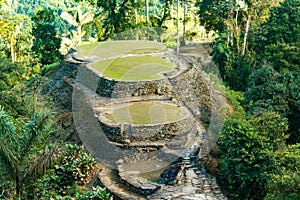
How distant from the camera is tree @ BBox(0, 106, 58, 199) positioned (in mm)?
7348

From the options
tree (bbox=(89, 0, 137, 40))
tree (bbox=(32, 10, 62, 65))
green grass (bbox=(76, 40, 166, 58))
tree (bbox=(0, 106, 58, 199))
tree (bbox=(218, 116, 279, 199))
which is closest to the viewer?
tree (bbox=(0, 106, 58, 199))

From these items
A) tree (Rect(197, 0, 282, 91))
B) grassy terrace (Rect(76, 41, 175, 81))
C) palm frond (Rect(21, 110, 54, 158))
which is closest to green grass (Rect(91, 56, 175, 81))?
grassy terrace (Rect(76, 41, 175, 81))

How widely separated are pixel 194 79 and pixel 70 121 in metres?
5.80

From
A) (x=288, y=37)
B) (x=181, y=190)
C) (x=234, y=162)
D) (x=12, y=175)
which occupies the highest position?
(x=288, y=37)

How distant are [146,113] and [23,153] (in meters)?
7.60

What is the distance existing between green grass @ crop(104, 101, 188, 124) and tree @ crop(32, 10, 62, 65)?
12.7 m

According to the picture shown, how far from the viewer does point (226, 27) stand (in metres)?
27.0

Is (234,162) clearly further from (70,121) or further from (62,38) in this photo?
(62,38)

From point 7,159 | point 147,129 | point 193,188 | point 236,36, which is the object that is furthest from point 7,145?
point 236,36

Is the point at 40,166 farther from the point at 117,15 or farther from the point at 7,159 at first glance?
the point at 117,15

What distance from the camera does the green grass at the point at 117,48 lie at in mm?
20547

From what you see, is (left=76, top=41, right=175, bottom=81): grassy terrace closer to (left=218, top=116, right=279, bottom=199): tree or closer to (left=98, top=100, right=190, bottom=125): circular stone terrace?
(left=98, top=100, right=190, bottom=125): circular stone terrace

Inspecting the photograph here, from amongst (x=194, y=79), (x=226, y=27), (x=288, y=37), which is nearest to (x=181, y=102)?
(x=194, y=79)

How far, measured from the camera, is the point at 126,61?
1894cm
